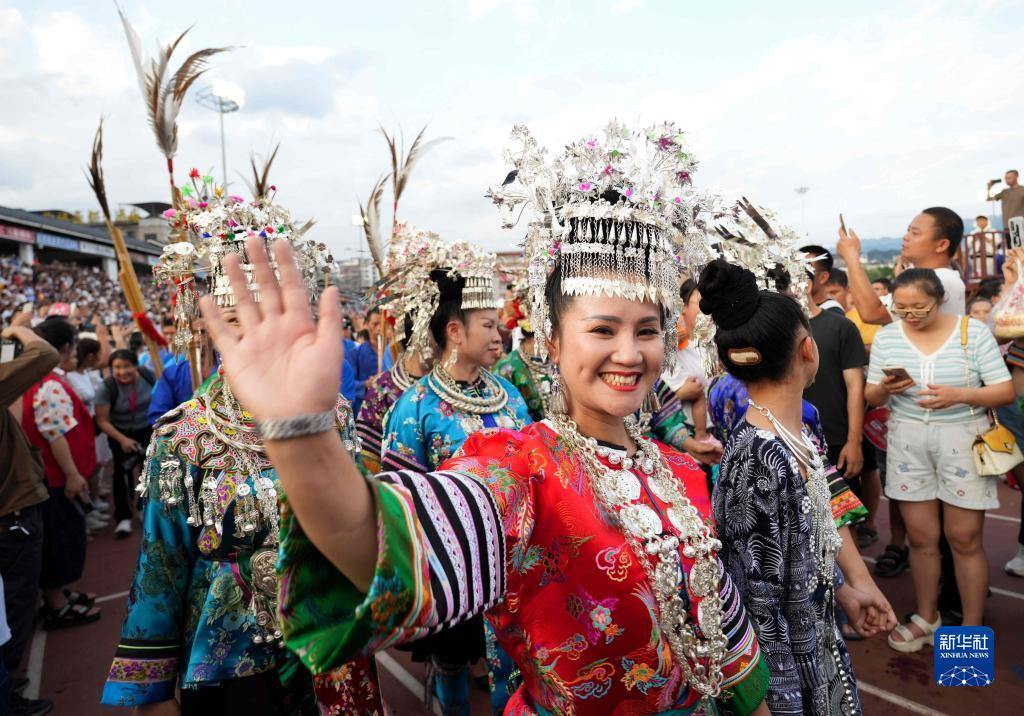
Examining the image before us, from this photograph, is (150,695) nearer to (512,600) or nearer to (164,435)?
(164,435)

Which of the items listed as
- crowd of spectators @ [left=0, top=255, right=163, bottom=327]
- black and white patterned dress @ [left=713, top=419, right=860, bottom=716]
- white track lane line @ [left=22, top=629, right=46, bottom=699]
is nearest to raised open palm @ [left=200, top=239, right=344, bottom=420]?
black and white patterned dress @ [left=713, top=419, right=860, bottom=716]

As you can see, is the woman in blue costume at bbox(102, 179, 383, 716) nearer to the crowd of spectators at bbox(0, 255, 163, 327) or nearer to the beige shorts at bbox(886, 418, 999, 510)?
the beige shorts at bbox(886, 418, 999, 510)

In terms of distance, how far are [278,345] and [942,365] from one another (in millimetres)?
4053

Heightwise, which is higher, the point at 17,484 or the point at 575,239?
the point at 575,239

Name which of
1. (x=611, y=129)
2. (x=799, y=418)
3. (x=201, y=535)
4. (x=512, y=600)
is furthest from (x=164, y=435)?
(x=799, y=418)

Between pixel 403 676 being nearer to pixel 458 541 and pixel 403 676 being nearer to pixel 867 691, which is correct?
pixel 867 691

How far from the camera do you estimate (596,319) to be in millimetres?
1702

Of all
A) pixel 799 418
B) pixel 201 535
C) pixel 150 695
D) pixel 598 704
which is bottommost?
pixel 150 695

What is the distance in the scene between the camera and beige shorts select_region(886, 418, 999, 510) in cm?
367

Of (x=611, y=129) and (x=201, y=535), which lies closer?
(x=611, y=129)

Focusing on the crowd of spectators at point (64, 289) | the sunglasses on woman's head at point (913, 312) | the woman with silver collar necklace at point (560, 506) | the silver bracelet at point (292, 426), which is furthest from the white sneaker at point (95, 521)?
the crowd of spectators at point (64, 289)

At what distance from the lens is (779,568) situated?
195 centimetres

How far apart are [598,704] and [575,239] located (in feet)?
3.96

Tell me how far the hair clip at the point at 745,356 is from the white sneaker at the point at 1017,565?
4241mm
